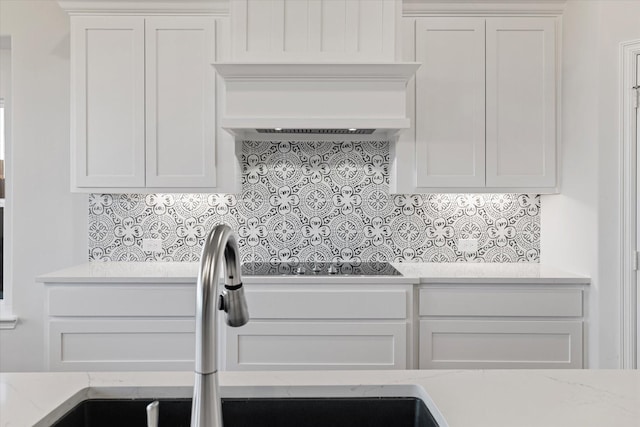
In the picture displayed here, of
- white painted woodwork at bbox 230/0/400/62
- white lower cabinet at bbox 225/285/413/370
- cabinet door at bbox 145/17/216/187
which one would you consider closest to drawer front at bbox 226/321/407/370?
white lower cabinet at bbox 225/285/413/370

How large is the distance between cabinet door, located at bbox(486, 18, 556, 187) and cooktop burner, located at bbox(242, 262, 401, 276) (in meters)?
0.89

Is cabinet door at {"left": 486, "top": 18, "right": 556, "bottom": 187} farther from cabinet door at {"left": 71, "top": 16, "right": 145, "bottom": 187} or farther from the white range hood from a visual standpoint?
cabinet door at {"left": 71, "top": 16, "right": 145, "bottom": 187}

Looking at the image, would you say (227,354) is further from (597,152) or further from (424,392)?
A: (597,152)

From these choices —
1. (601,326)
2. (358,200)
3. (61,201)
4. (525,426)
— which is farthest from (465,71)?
(61,201)

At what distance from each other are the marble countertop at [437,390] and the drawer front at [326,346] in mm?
1306

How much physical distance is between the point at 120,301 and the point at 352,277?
122 cm

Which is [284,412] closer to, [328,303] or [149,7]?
[328,303]

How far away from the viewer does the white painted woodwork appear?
2.41m

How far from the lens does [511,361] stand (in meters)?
2.40

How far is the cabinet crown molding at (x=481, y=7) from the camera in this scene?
2.57 m

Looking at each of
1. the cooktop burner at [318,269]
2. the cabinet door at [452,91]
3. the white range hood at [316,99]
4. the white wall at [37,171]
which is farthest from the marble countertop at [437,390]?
the white wall at [37,171]

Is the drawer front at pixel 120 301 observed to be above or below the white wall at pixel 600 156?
below

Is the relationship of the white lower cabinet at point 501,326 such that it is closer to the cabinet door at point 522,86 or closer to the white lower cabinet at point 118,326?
the cabinet door at point 522,86

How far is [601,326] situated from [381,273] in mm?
1136
